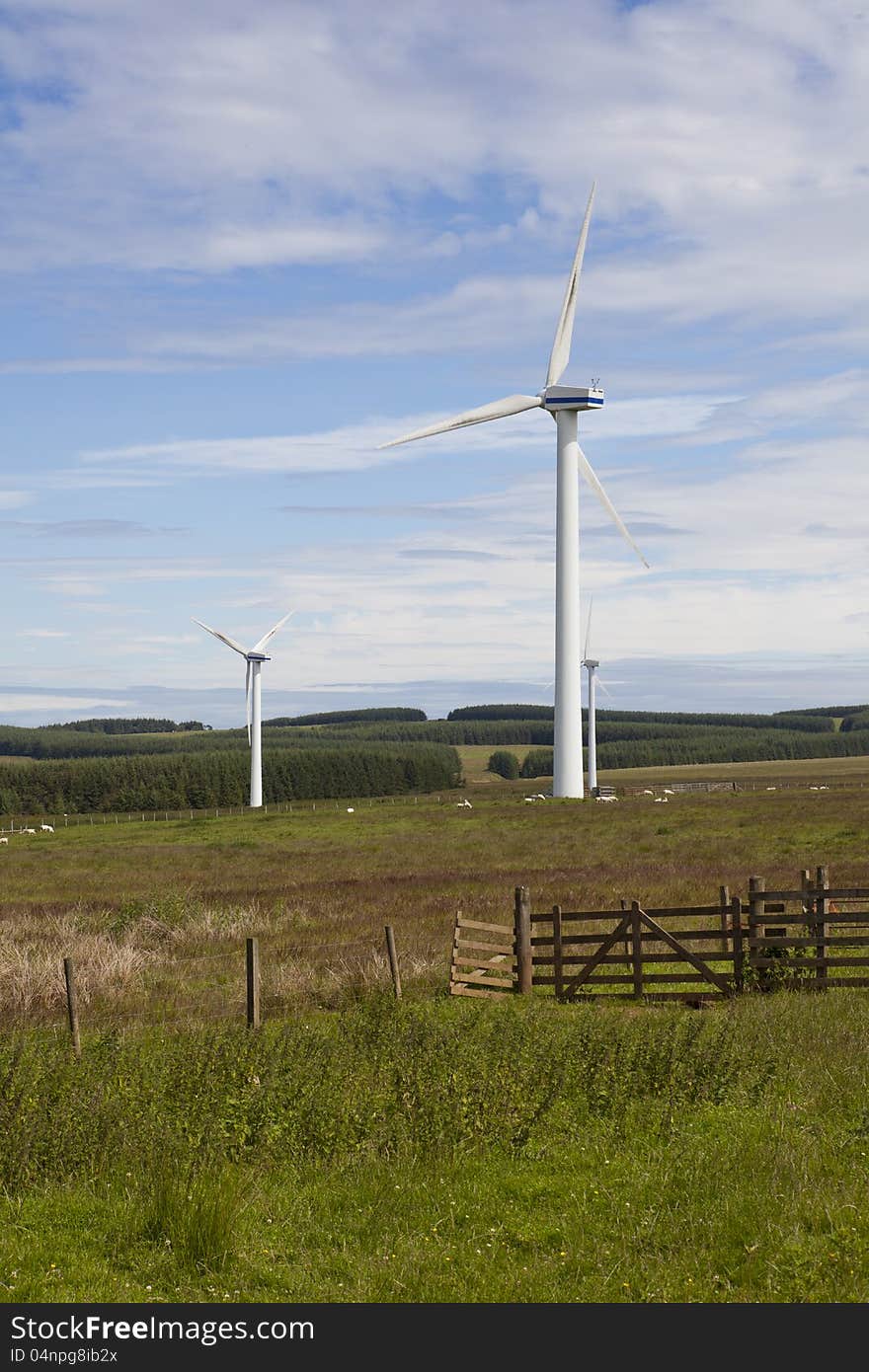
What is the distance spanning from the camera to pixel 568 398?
235 ft

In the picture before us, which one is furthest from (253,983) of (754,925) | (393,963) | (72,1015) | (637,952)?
(754,925)

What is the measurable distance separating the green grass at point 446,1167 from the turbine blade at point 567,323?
5575 centimetres

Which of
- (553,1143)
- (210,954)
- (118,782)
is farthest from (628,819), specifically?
(118,782)

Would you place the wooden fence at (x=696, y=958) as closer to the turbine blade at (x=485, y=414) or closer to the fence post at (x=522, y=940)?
the fence post at (x=522, y=940)

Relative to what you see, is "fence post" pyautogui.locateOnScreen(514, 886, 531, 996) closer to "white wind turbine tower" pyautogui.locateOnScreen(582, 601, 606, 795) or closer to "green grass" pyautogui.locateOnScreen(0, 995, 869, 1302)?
"green grass" pyautogui.locateOnScreen(0, 995, 869, 1302)

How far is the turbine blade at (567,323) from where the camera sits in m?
65.4

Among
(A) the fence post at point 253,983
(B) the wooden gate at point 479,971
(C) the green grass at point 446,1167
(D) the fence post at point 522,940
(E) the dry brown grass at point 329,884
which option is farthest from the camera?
(E) the dry brown grass at point 329,884

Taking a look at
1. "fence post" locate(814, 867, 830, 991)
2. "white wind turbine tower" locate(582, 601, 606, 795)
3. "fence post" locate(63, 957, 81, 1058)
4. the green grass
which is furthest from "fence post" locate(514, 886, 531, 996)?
"white wind turbine tower" locate(582, 601, 606, 795)

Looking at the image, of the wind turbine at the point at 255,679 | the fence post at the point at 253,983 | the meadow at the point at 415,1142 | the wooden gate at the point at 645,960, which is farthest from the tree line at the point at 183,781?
the fence post at the point at 253,983

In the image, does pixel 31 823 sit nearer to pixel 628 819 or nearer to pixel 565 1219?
pixel 628 819

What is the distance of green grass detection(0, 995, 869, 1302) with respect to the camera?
8930 mm

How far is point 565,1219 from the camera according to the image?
991cm

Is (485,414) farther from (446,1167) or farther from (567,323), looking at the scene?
(446,1167)
